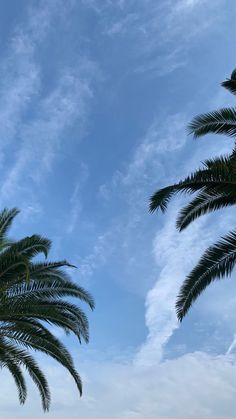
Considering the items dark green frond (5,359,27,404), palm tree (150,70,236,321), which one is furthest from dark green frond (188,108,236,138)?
dark green frond (5,359,27,404)

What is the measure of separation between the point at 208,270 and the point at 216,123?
4125 millimetres

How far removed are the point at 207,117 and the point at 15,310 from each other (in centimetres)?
849

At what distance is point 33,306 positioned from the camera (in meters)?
16.1

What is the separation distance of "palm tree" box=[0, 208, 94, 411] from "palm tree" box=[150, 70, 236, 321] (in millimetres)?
5358

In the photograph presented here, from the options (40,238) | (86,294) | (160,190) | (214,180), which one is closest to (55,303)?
(86,294)

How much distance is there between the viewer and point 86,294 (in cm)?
1817

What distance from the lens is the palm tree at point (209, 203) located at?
11.5m

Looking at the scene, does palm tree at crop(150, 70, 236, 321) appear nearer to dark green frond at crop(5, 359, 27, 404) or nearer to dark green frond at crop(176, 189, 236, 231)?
dark green frond at crop(176, 189, 236, 231)

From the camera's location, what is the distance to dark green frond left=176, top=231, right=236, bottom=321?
11.8 metres

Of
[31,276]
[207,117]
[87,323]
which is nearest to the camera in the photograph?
[207,117]

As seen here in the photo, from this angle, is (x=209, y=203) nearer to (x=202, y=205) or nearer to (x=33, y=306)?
(x=202, y=205)

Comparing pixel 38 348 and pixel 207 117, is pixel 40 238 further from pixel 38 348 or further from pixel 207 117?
pixel 207 117

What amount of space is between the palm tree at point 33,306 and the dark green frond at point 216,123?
661 cm

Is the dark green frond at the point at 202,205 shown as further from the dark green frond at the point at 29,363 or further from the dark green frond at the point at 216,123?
the dark green frond at the point at 29,363
